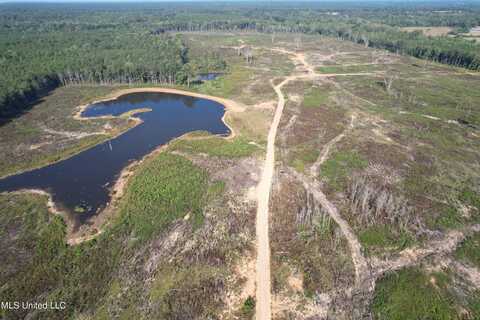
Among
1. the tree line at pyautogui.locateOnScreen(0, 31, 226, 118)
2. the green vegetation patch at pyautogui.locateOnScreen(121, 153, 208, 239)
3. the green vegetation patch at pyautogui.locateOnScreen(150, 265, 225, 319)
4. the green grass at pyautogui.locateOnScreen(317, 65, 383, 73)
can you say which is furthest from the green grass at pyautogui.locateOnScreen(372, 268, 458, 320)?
the green grass at pyautogui.locateOnScreen(317, 65, 383, 73)

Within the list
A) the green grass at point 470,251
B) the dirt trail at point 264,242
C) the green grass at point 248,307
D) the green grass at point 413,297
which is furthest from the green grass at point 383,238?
the green grass at point 248,307

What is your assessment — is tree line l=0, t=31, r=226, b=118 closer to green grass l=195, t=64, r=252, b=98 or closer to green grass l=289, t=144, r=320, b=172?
green grass l=195, t=64, r=252, b=98

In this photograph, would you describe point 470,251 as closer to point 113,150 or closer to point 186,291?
point 186,291

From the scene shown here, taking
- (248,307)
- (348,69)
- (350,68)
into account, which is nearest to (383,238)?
(248,307)

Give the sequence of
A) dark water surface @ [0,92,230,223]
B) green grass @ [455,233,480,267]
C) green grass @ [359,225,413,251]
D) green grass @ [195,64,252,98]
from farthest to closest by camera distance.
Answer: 1. green grass @ [195,64,252,98]
2. dark water surface @ [0,92,230,223]
3. green grass @ [359,225,413,251]
4. green grass @ [455,233,480,267]

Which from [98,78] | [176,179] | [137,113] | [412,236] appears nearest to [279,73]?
[137,113]
